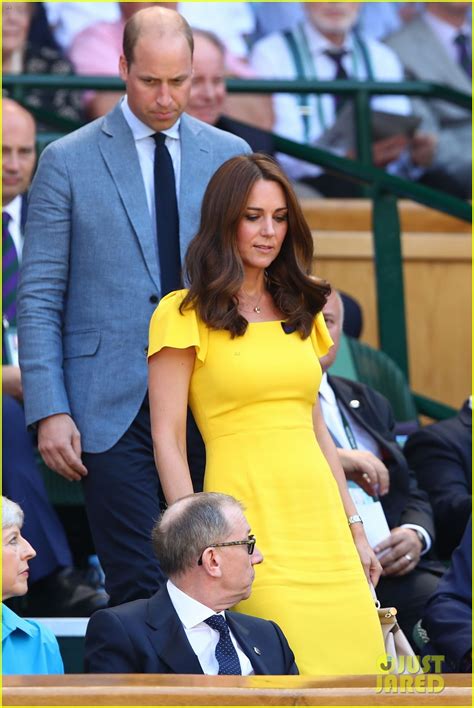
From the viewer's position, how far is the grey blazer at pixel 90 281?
165 inches

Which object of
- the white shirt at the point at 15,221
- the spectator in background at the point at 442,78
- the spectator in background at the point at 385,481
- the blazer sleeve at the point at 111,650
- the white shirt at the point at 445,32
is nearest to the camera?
the blazer sleeve at the point at 111,650

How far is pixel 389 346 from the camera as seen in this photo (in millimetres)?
6738

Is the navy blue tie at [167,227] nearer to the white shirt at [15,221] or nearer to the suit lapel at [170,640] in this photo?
the suit lapel at [170,640]

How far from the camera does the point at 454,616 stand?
4328 mm

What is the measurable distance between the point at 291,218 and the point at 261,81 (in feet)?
10.6

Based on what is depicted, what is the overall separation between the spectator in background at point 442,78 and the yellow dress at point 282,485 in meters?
4.40

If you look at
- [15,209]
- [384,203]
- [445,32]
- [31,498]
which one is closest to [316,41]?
[445,32]

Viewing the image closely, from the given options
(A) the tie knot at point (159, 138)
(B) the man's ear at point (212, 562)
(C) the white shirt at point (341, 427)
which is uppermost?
(A) the tie knot at point (159, 138)

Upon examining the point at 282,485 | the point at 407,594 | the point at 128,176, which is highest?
the point at 128,176

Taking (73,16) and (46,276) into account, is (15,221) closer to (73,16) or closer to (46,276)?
(46,276)

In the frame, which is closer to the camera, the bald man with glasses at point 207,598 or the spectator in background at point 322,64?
the bald man with glasses at point 207,598

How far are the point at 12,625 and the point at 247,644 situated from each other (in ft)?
2.02

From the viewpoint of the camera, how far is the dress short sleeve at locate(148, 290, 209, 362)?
12.6 feet

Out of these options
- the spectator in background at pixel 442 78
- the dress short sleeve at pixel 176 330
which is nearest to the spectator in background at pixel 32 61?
the spectator in background at pixel 442 78
